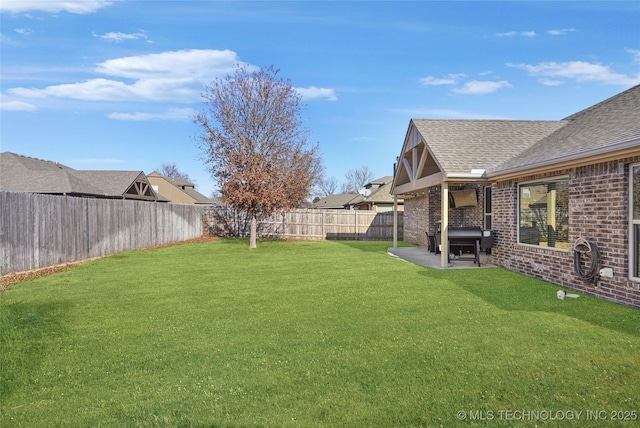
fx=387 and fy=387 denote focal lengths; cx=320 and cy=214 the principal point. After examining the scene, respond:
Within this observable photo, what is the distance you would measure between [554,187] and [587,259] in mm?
1831

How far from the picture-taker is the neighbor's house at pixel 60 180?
2200 cm

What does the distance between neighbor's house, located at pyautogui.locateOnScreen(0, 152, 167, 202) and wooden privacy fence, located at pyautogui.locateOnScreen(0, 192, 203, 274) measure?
27.5 ft

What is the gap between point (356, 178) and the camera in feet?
220

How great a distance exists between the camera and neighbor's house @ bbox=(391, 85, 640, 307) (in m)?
6.15

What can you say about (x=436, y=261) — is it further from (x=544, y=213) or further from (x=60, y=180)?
(x=60, y=180)

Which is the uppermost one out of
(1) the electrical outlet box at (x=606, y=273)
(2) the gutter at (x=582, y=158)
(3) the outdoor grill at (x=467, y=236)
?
(2) the gutter at (x=582, y=158)

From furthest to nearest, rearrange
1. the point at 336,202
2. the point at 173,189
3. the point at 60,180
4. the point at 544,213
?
the point at 336,202, the point at 173,189, the point at 60,180, the point at 544,213

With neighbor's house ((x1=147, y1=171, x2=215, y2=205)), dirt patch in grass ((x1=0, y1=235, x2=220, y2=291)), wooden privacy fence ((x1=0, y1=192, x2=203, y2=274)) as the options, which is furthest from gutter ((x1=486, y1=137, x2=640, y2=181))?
neighbor's house ((x1=147, y1=171, x2=215, y2=205))

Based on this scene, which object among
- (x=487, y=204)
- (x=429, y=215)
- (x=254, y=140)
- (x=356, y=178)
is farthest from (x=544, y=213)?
(x=356, y=178)

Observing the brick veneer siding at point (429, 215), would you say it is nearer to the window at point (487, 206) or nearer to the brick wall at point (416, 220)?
the brick wall at point (416, 220)

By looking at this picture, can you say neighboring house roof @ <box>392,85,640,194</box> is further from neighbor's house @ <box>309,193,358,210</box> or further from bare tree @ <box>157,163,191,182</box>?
bare tree @ <box>157,163,191,182</box>

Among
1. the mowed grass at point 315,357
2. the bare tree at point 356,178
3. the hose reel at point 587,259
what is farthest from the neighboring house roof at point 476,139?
the bare tree at point 356,178

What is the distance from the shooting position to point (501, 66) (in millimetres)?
13891

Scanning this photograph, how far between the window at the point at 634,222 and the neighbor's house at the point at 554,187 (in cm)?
1
